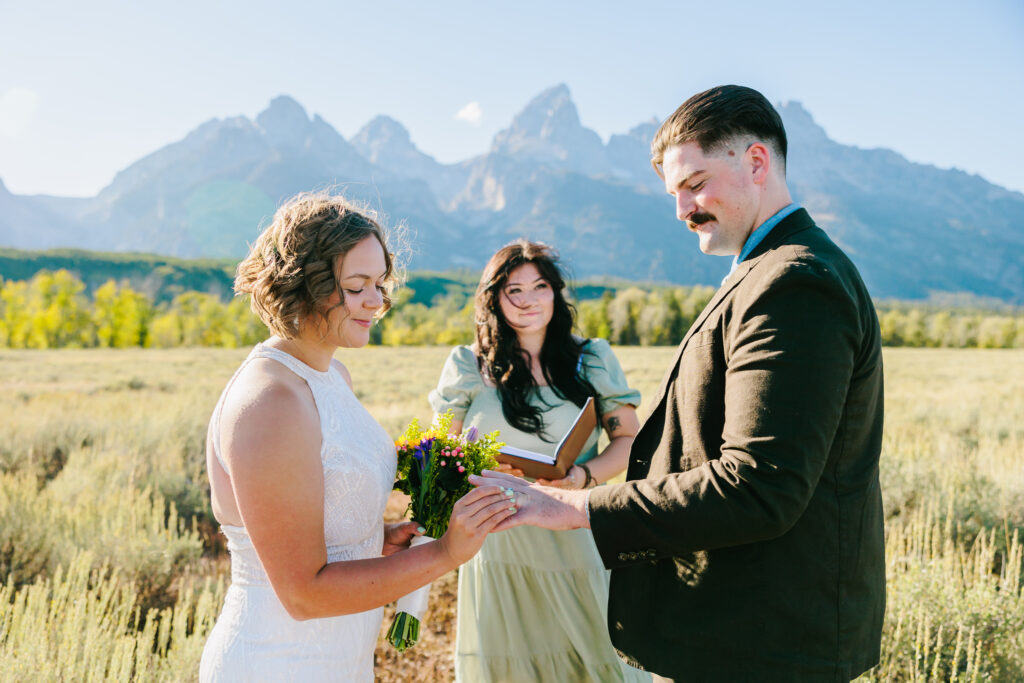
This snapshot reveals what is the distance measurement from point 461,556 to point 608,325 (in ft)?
212

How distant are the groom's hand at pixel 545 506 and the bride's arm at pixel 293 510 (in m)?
→ 0.26

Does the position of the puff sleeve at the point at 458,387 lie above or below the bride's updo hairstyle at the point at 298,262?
below

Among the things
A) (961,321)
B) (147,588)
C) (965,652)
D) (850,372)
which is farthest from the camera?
(961,321)

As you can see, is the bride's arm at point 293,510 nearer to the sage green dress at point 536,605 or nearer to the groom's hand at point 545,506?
the groom's hand at point 545,506

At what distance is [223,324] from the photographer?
213 feet

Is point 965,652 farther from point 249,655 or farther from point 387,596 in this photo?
point 249,655

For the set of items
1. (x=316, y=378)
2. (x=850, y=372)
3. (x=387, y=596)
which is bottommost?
(x=387, y=596)

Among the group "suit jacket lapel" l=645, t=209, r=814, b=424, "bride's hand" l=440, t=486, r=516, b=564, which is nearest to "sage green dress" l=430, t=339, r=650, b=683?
"bride's hand" l=440, t=486, r=516, b=564

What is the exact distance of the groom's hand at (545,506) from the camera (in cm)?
181

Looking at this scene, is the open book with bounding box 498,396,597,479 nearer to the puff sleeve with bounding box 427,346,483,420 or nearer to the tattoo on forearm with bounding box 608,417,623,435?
the tattoo on forearm with bounding box 608,417,623,435

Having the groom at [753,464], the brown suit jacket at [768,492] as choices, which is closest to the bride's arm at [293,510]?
the groom at [753,464]

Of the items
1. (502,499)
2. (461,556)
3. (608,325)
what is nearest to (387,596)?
(461,556)

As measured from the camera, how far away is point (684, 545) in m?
1.57

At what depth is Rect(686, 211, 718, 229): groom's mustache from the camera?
1813mm
